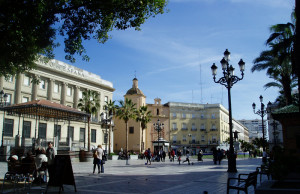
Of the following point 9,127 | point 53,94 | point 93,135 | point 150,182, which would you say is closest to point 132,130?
point 93,135

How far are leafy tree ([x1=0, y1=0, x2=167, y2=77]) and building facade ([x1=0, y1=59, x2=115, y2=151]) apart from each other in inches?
1044

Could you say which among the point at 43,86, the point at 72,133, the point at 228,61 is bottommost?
the point at 72,133

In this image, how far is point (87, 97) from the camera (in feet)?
136

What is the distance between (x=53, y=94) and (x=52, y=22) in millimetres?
38785

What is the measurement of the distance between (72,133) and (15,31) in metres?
42.4

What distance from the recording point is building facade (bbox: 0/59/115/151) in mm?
39047

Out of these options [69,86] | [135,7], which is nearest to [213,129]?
[69,86]

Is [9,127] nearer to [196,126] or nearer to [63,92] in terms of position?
[63,92]

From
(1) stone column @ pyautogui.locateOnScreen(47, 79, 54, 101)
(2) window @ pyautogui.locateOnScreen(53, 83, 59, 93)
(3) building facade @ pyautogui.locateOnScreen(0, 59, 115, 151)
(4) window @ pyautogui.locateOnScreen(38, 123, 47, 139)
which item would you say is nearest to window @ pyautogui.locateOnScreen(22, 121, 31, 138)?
(3) building facade @ pyautogui.locateOnScreen(0, 59, 115, 151)

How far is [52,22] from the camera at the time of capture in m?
10.3

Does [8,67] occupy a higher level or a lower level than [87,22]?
lower

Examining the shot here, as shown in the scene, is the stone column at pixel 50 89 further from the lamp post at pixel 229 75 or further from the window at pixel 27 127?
the lamp post at pixel 229 75

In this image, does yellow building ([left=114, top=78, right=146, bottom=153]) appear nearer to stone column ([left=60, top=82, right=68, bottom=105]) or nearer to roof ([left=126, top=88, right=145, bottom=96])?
roof ([left=126, top=88, right=145, bottom=96])

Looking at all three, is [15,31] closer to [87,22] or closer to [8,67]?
[8,67]
